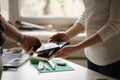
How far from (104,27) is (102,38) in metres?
0.06

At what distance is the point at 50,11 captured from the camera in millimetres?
2740

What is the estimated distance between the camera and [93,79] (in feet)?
4.48

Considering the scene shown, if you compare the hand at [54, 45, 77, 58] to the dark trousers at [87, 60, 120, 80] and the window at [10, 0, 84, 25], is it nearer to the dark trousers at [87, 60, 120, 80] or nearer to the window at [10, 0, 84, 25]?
the dark trousers at [87, 60, 120, 80]

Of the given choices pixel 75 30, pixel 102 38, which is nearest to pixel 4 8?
pixel 75 30

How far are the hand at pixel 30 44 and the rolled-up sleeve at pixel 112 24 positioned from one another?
466 millimetres

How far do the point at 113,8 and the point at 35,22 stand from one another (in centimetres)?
139

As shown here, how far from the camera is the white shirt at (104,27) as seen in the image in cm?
147

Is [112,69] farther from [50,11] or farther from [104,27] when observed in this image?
[50,11]

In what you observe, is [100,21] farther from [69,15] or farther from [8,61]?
[69,15]

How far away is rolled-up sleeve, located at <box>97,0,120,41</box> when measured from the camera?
146 cm

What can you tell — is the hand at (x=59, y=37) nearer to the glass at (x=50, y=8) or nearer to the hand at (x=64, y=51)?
the hand at (x=64, y=51)

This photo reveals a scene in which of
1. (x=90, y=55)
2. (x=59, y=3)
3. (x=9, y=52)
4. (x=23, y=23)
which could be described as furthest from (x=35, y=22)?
(x=90, y=55)

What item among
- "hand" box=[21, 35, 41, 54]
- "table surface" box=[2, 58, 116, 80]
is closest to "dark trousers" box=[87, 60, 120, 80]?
"table surface" box=[2, 58, 116, 80]

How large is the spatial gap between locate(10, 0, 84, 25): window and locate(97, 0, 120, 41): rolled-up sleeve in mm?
1239
